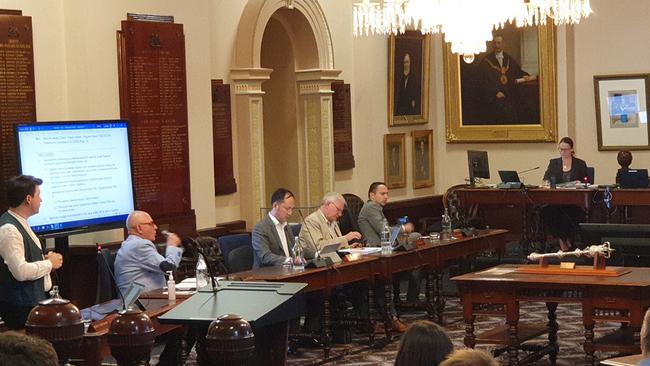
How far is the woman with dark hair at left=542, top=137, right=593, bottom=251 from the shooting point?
14992 millimetres

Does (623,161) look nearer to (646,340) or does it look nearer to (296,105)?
(296,105)

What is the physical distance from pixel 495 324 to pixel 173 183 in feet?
11.3

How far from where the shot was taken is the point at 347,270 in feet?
33.1

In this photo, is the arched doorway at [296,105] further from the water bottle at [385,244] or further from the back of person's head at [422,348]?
the back of person's head at [422,348]

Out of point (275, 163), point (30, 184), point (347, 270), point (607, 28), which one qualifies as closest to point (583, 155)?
point (607, 28)

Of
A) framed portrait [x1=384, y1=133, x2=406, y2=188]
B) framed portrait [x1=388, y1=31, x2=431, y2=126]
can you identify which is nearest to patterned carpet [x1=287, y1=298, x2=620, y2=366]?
framed portrait [x1=384, y1=133, x2=406, y2=188]

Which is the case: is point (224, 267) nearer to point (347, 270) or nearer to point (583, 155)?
point (347, 270)

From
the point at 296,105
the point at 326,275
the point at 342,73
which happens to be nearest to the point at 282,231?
the point at 326,275

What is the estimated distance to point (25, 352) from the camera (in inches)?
97.3

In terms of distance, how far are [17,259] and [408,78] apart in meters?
9.48

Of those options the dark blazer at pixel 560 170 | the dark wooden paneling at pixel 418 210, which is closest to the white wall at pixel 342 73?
the dark wooden paneling at pixel 418 210

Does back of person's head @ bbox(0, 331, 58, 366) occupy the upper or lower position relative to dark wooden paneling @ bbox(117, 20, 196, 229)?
lower

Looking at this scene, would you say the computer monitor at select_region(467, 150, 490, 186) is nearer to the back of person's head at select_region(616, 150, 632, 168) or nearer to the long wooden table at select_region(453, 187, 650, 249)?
the long wooden table at select_region(453, 187, 650, 249)

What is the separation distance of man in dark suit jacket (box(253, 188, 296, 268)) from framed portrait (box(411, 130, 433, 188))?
20.4 feet
